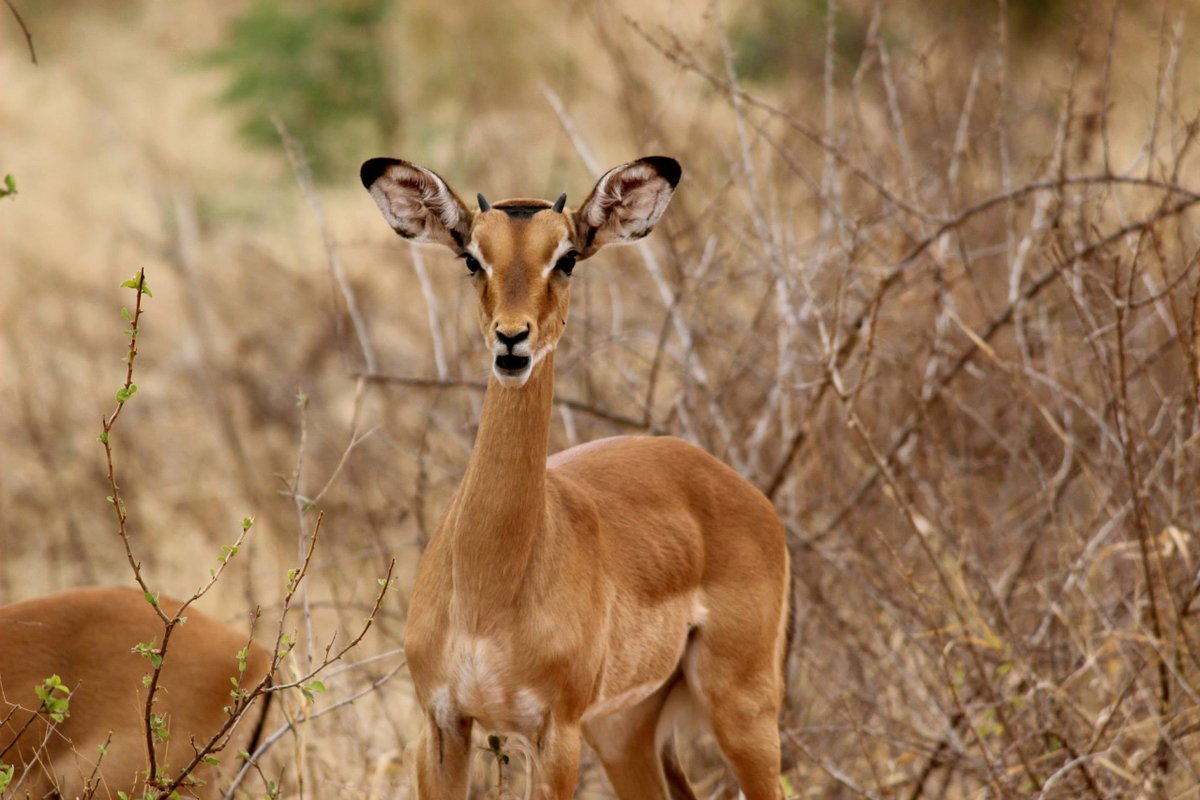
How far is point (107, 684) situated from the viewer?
529cm

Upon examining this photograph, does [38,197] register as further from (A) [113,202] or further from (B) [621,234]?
(B) [621,234]

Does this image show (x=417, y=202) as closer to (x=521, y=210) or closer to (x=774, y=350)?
(x=521, y=210)

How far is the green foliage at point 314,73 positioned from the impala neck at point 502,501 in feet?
A: 42.6

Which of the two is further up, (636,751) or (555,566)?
(555,566)

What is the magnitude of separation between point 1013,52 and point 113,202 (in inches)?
421

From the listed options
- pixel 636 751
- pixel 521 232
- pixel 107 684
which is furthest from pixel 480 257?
pixel 636 751

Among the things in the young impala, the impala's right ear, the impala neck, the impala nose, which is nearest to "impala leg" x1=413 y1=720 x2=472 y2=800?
A: the young impala

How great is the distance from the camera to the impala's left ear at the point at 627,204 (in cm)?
475

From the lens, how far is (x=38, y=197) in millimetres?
20141

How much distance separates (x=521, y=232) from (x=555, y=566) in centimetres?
94

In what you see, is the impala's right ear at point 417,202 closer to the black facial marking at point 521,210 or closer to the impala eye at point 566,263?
the black facial marking at point 521,210

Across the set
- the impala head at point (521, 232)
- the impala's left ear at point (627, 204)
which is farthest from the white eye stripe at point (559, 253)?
the impala's left ear at point (627, 204)

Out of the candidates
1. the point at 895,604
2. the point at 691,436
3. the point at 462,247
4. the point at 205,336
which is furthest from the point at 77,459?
the point at 462,247

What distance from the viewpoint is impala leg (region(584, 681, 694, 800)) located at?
5.71 metres
